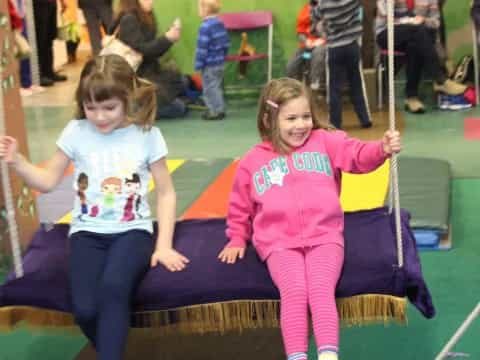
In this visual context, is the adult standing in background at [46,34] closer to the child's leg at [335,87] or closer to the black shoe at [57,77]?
the black shoe at [57,77]

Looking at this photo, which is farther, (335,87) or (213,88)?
(213,88)

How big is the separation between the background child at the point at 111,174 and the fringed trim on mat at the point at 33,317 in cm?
12

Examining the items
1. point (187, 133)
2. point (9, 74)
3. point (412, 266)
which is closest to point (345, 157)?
point (412, 266)

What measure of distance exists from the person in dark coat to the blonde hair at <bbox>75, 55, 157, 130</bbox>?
11.8 feet

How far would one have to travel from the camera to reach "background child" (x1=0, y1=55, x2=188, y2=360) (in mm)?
2430

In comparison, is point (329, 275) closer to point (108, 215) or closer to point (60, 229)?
point (108, 215)

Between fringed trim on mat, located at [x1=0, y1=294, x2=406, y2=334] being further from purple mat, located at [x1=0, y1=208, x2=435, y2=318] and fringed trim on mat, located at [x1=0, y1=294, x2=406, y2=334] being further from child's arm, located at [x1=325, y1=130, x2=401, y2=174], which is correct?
child's arm, located at [x1=325, y1=130, x2=401, y2=174]

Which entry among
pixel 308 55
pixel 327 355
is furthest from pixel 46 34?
pixel 327 355

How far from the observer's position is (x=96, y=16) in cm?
712

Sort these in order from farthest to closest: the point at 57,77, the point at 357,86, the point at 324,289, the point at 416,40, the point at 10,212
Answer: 1. the point at 57,77
2. the point at 416,40
3. the point at 357,86
4. the point at 10,212
5. the point at 324,289

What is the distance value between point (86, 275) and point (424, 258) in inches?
64.8

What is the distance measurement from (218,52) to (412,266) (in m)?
4.20

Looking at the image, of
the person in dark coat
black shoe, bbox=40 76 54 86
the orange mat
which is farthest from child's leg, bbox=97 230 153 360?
black shoe, bbox=40 76 54 86

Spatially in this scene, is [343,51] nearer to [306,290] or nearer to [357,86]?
[357,86]
